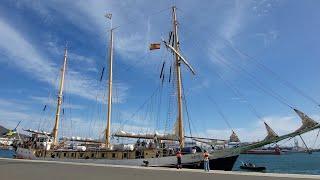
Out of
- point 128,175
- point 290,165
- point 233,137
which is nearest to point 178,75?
point 233,137

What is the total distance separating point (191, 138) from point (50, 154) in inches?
987

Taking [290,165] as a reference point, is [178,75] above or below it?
above

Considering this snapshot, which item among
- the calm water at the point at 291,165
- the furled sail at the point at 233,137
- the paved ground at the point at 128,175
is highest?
the furled sail at the point at 233,137

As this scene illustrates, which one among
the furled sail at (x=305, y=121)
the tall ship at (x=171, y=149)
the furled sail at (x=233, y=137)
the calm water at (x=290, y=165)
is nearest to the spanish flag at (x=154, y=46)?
the tall ship at (x=171, y=149)

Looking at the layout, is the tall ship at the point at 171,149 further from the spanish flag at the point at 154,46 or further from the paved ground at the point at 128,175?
the paved ground at the point at 128,175

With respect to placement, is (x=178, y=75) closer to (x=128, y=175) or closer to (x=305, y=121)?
(x=305, y=121)

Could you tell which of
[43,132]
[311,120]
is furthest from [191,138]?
[43,132]

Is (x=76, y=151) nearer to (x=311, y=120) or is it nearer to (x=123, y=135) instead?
(x=123, y=135)

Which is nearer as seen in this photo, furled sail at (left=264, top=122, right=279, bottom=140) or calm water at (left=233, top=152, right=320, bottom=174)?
furled sail at (left=264, top=122, right=279, bottom=140)

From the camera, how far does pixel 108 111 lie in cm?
5378

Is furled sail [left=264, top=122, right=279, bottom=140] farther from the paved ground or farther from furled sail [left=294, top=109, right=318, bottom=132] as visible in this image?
the paved ground

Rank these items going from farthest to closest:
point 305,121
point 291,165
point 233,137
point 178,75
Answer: point 291,165
point 178,75
point 233,137
point 305,121

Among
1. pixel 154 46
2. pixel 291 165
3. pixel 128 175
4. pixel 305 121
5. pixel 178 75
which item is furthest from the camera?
pixel 291 165

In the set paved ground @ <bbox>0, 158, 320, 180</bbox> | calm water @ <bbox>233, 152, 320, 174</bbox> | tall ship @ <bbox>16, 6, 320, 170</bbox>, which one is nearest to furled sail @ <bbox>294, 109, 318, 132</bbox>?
tall ship @ <bbox>16, 6, 320, 170</bbox>
